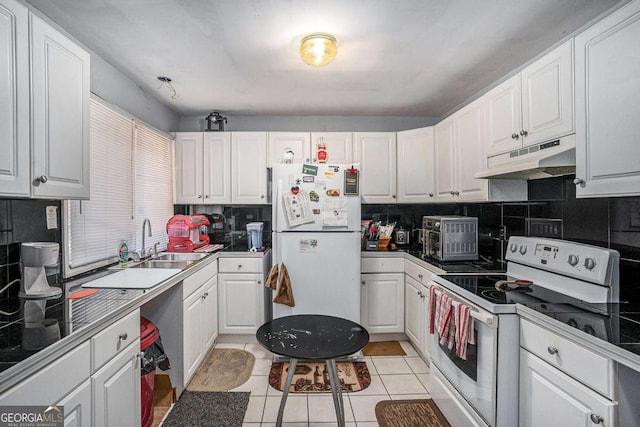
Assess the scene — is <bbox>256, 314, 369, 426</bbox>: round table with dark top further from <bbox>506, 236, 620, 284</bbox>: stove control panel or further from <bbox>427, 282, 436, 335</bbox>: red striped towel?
<bbox>506, 236, 620, 284</bbox>: stove control panel

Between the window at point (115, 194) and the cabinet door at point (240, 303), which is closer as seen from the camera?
A: the window at point (115, 194)

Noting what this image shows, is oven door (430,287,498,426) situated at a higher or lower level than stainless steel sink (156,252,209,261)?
lower

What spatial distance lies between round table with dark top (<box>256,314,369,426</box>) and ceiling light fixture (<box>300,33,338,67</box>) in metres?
1.62

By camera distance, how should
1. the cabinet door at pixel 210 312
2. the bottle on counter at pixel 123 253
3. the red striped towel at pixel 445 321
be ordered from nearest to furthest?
the red striped towel at pixel 445 321 → the bottle on counter at pixel 123 253 → the cabinet door at pixel 210 312

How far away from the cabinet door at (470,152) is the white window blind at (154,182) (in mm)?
2717

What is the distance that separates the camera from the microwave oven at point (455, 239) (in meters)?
2.55

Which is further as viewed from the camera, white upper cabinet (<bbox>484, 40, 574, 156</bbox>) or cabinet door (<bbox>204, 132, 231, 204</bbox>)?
cabinet door (<bbox>204, 132, 231, 204</bbox>)

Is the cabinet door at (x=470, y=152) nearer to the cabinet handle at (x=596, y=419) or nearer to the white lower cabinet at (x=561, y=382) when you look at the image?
the white lower cabinet at (x=561, y=382)

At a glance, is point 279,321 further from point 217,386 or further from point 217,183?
point 217,183

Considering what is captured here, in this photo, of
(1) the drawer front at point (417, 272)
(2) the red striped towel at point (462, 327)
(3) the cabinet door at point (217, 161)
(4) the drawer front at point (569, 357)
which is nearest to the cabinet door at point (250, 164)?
(3) the cabinet door at point (217, 161)

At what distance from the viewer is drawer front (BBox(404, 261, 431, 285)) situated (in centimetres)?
255

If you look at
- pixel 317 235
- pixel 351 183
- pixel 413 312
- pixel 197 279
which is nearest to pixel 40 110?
pixel 197 279

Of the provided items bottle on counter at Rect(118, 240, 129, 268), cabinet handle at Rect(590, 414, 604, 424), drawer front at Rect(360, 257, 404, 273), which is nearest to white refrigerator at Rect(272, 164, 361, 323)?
drawer front at Rect(360, 257, 404, 273)

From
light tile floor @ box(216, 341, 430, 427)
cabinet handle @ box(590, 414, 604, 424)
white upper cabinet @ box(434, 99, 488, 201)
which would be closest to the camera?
cabinet handle @ box(590, 414, 604, 424)
